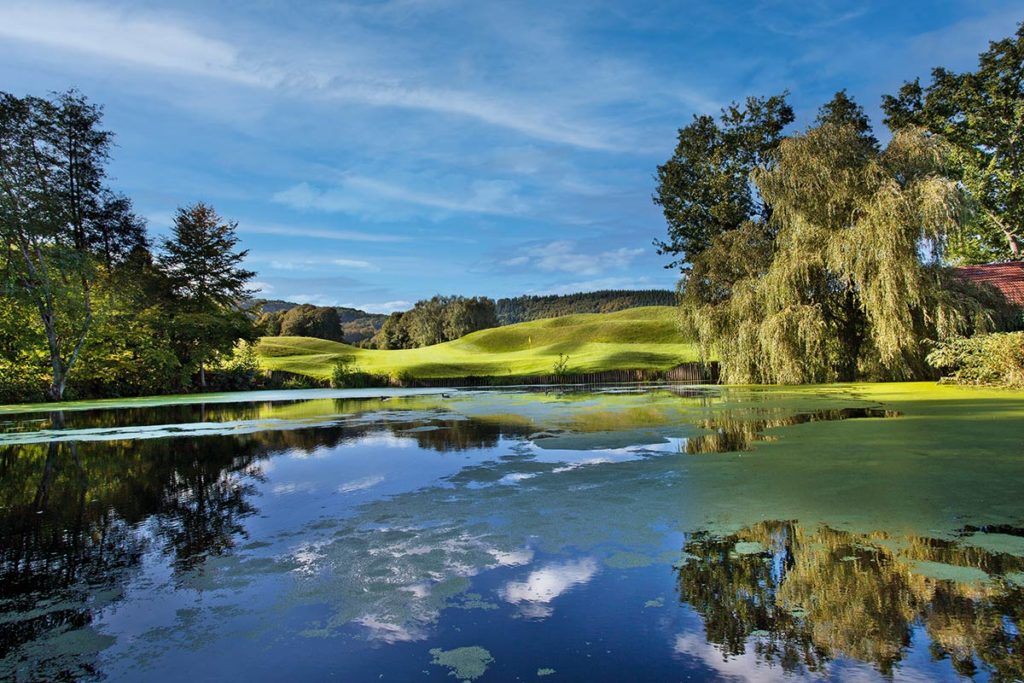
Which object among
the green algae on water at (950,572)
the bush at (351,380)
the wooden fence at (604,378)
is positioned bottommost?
the green algae on water at (950,572)

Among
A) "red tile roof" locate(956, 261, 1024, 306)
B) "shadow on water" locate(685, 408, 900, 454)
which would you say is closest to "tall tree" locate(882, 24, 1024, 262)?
"red tile roof" locate(956, 261, 1024, 306)

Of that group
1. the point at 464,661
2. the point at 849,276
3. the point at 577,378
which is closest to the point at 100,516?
the point at 464,661

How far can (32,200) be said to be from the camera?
2625cm

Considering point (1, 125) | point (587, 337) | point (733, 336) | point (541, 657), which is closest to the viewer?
point (541, 657)

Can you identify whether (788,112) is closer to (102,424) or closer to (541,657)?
(102,424)

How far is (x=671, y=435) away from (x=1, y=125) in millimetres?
31305

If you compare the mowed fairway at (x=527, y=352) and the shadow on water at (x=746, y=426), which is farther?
the mowed fairway at (x=527, y=352)

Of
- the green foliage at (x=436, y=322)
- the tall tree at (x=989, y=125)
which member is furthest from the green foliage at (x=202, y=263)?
the green foliage at (x=436, y=322)

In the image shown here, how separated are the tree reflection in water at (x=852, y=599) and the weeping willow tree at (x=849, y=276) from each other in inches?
685

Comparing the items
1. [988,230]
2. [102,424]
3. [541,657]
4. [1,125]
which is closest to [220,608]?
[541,657]

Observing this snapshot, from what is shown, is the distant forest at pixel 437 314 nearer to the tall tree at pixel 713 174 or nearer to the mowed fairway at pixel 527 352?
the mowed fairway at pixel 527 352

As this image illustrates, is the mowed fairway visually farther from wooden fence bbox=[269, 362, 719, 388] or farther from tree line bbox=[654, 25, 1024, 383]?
tree line bbox=[654, 25, 1024, 383]

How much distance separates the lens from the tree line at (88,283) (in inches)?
1025

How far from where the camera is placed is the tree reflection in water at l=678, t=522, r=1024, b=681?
2.62 meters
